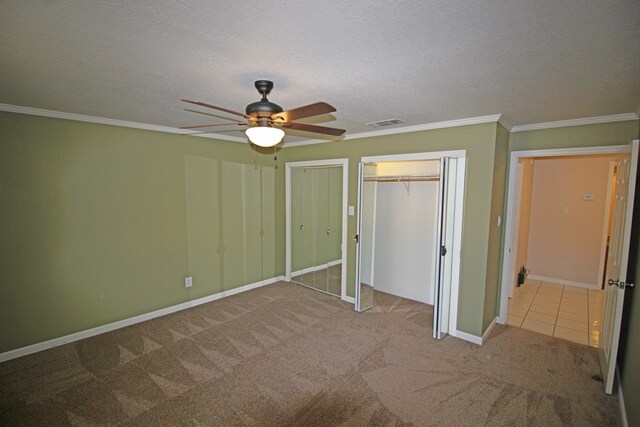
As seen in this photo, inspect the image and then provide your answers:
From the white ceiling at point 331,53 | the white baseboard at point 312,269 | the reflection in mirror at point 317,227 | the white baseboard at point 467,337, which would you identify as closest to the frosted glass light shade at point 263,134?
the white ceiling at point 331,53

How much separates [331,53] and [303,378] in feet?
8.65

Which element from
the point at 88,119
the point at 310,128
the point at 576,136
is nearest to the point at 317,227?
the point at 310,128

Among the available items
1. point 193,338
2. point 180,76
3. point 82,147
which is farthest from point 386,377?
point 82,147

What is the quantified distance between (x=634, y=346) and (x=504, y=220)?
66.6 inches

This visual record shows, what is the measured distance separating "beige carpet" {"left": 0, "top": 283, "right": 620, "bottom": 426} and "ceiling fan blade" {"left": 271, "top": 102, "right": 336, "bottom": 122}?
222 centimetres

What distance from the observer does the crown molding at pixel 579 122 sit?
2859 millimetres

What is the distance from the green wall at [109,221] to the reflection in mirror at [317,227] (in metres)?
0.82

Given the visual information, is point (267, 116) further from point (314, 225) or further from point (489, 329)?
point (489, 329)

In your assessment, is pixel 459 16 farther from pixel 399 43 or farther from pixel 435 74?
pixel 435 74

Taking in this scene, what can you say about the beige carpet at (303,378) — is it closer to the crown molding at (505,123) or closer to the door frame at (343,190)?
the door frame at (343,190)

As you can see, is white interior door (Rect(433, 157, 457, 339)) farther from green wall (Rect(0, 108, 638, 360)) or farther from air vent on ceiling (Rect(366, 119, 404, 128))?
air vent on ceiling (Rect(366, 119, 404, 128))

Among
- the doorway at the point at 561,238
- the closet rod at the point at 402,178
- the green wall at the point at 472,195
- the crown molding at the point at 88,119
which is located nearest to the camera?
the crown molding at the point at 88,119

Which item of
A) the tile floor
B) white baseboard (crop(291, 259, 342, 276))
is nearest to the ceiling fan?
white baseboard (crop(291, 259, 342, 276))

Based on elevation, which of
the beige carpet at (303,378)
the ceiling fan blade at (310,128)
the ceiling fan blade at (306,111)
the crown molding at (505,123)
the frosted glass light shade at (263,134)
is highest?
the crown molding at (505,123)
